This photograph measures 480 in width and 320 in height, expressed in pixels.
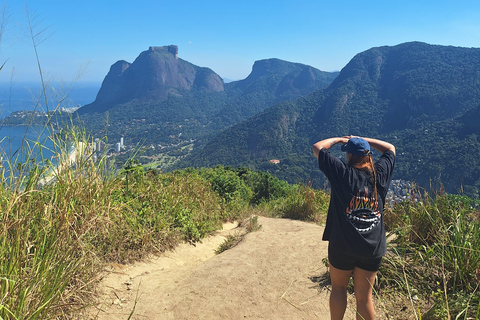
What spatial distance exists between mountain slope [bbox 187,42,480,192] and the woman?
53.9 m

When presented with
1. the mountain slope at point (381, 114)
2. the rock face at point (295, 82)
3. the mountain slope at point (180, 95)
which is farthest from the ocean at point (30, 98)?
the rock face at point (295, 82)

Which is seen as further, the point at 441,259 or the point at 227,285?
the point at 227,285

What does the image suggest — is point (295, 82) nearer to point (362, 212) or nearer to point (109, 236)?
point (109, 236)

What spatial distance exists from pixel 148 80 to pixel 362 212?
542ft

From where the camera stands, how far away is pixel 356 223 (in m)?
2.14

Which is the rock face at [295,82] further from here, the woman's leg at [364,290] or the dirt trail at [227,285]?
the woman's leg at [364,290]

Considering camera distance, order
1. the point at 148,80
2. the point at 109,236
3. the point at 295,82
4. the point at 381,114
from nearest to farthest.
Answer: the point at 109,236, the point at 381,114, the point at 148,80, the point at 295,82

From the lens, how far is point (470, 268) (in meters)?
2.75

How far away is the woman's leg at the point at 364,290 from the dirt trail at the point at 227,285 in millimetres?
721

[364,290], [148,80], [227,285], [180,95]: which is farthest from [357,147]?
[148,80]

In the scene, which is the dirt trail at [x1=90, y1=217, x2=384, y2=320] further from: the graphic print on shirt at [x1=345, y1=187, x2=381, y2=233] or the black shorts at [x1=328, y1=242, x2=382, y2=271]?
the graphic print on shirt at [x1=345, y1=187, x2=381, y2=233]

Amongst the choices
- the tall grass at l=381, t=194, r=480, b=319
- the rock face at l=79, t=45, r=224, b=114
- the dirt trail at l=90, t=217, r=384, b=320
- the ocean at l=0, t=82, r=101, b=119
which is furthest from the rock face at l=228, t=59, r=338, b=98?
the ocean at l=0, t=82, r=101, b=119

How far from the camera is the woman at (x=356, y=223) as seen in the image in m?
2.13

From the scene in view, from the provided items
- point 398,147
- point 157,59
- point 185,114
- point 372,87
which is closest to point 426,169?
point 398,147
